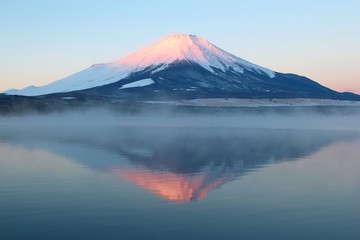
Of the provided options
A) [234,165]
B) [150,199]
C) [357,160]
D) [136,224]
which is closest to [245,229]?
[136,224]

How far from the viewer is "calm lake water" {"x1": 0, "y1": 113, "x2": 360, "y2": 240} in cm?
A: 1219

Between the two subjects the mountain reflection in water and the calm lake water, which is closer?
the calm lake water

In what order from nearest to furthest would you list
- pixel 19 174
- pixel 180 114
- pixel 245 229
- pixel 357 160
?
pixel 245 229, pixel 19 174, pixel 357 160, pixel 180 114

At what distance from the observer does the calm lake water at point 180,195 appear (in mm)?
12188

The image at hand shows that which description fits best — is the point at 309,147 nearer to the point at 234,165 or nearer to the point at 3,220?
the point at 234,165

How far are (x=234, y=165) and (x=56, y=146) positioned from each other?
15032mm

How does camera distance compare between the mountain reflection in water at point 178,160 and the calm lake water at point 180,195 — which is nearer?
the calm lake water at point 180,195

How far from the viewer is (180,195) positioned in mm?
16359

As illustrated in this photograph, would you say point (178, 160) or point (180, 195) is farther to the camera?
point (178, 160)

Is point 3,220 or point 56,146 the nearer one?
point 3,220

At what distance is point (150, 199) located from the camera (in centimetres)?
1566

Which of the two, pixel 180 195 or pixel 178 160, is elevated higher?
pixel 178 160

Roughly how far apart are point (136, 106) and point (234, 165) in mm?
88363

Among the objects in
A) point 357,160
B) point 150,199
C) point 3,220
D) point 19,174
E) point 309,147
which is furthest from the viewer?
point 309,147
